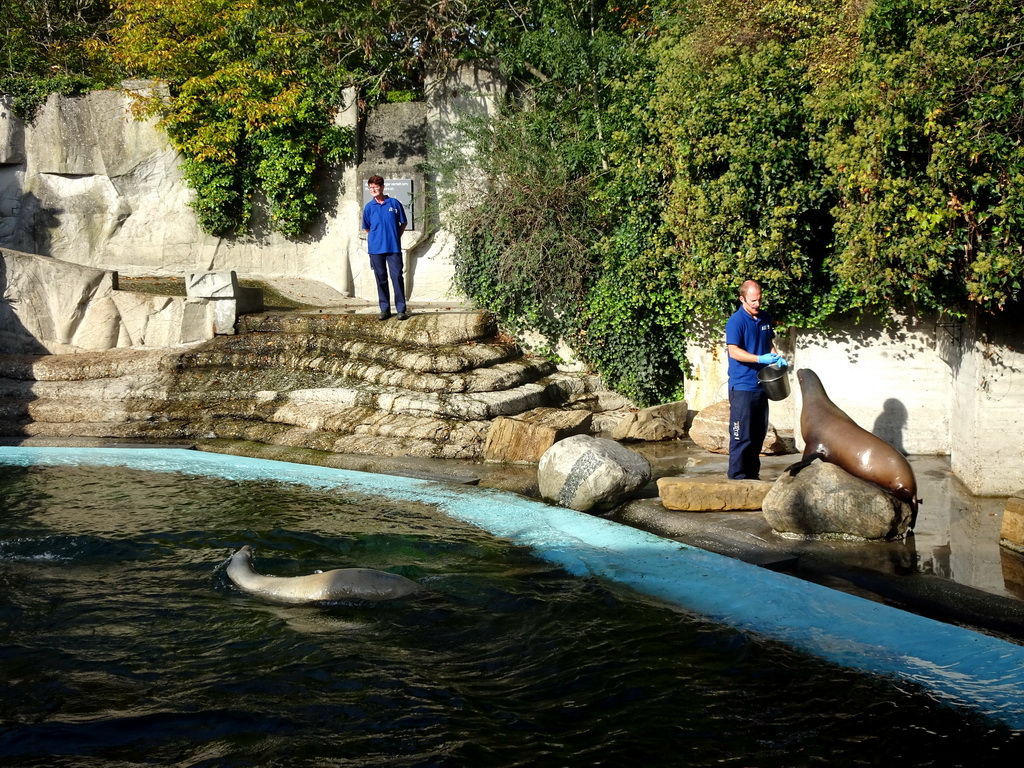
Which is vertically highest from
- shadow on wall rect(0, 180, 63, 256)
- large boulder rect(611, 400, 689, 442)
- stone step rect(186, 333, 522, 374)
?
shadow on wall rect(0, 180, 63, 256)

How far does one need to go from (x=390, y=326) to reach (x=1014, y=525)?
316 inches

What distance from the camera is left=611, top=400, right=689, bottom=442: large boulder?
34.0 feet

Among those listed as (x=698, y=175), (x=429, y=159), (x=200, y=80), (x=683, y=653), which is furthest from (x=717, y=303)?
(x=200, y=80)

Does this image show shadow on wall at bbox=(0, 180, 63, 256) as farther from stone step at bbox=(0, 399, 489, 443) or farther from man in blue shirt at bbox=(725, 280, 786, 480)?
man in blue shirt at bbox=(725, 280, 786, 480)

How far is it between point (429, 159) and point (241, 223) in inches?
165

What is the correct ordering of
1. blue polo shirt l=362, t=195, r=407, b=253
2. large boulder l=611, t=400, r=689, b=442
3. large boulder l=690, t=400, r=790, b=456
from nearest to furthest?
large boulder l=690, t=400, r=790, b=456
large boulder l=611, t=400, r=689, b=442
blue polo shirt l=362, t=195, r=407, b=253

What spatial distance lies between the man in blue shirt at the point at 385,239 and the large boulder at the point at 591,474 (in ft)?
16.1

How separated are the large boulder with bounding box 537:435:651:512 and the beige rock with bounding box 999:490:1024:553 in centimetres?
274

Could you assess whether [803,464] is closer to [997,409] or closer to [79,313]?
[997,409]

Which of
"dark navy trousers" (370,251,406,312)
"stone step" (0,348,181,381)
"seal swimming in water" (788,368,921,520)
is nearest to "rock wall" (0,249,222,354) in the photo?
"stone step" (0,348,181,381)

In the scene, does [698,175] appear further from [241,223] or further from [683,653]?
[241,223]

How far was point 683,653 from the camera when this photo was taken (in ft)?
16.8

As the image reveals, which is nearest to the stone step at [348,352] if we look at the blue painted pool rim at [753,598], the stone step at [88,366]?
the stone step at [88,366]

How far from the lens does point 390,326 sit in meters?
12.3
